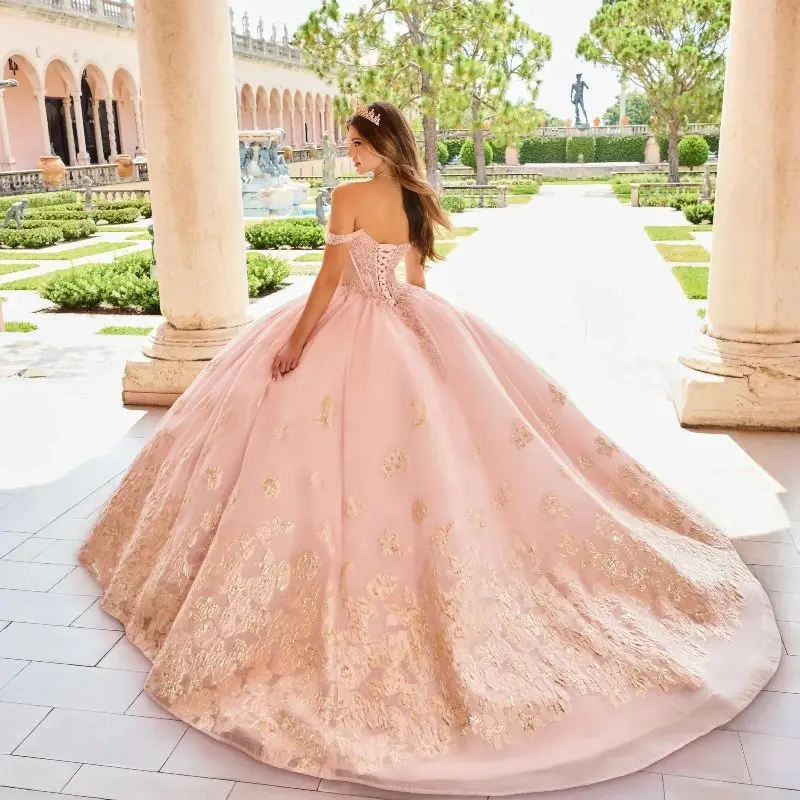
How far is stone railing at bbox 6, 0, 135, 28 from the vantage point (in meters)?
28.2

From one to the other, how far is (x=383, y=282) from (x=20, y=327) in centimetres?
639

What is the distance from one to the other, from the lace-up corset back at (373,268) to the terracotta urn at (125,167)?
27344 mm

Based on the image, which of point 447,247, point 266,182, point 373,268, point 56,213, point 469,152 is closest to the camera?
point 373,268

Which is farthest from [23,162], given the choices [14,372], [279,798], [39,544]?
[279,798]

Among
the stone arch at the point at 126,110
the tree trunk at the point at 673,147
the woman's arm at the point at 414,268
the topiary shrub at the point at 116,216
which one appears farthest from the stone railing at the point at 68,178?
the woman's arm at the point at 414,268

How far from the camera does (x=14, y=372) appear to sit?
6.73 metres

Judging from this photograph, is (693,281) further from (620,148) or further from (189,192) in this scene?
(620,148)

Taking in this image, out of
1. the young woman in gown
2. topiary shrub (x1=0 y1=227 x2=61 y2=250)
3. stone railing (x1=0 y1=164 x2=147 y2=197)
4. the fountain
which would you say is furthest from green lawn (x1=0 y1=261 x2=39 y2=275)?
the young woman in gown

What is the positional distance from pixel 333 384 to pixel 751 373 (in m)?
2.88

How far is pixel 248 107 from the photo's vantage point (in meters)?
41.8

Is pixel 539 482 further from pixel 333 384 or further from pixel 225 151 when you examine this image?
pixel 225 151

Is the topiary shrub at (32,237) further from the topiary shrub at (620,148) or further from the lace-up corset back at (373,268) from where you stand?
the topiary shrub at (620,148)

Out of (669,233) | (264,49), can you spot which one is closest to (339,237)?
(669,233)

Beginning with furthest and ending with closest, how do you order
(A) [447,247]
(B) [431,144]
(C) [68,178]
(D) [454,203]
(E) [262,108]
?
1. (E) [262,108]
2. (C) [68,178]
3. (B) [431,144]
4. (D) [454,203]
5. (A) [447,247]
